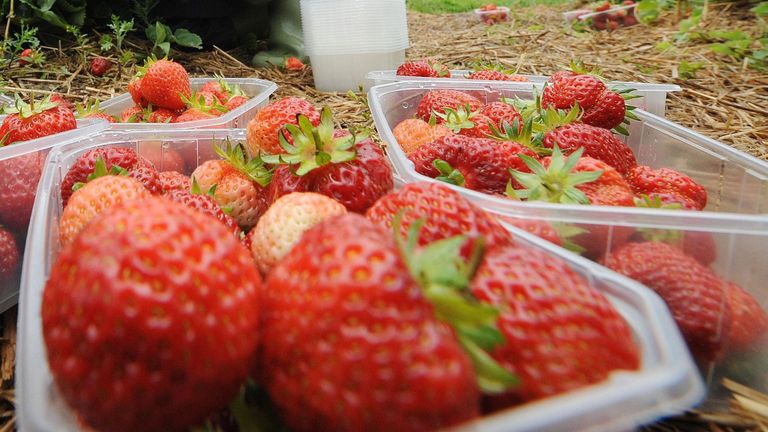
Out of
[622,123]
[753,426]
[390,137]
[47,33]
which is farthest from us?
[47,33]

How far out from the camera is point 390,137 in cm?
124

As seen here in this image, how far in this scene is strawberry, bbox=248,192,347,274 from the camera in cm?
Answer: 72

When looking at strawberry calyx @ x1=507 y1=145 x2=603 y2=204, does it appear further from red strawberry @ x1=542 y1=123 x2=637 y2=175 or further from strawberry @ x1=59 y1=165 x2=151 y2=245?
strawberry @ x1=59 y1=165 x2=151 y2=245

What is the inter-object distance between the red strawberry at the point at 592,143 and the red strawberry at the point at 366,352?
783mm

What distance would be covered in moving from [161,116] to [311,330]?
1541 mm

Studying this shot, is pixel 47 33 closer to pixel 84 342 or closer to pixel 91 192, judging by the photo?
pixel 91 192

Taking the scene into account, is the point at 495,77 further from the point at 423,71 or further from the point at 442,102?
the point at 442,102

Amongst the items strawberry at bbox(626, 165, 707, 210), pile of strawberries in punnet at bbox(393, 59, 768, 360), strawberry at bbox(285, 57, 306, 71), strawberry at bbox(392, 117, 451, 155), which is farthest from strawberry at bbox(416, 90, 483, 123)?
strawberry at bbox(285, 57, 306, 71)

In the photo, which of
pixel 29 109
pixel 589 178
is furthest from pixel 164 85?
pixel 589 178

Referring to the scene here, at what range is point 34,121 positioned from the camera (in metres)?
1.33

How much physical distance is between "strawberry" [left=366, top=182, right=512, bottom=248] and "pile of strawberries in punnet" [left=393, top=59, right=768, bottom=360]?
138 millimetres

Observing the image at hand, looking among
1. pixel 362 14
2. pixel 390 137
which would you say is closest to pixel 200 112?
pixel 390 137

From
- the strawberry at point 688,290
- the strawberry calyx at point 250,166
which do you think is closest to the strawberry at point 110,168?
the strawberry calyx at point 250,166

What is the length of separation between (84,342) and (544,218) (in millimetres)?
567
